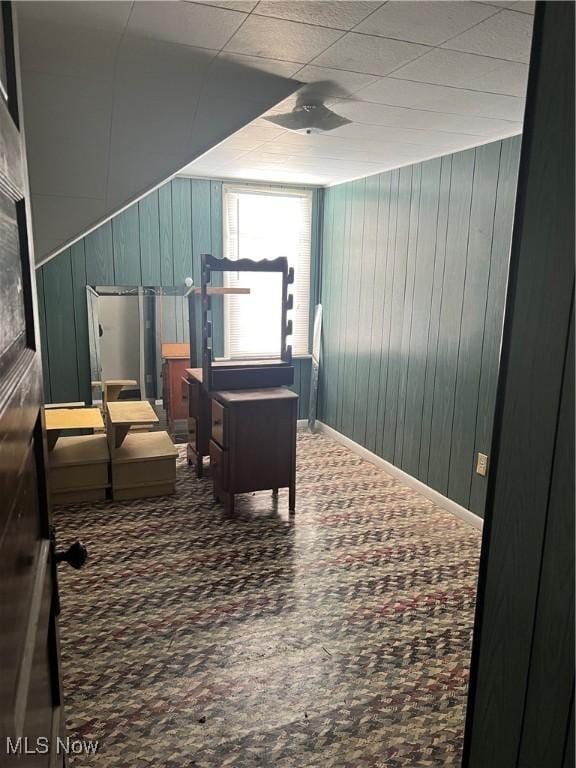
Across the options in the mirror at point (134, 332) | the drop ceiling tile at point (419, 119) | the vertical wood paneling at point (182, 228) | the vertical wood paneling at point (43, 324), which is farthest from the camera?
the vertical wood paneling at point (182, 228)

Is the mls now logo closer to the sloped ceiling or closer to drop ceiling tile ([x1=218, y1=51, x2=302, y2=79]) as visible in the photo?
the sloped ceiling

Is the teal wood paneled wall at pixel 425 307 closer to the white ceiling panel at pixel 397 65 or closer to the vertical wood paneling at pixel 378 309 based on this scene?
the vertical wood paneling at pixel 378 309

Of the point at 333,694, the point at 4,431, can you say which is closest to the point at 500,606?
the point at 4,431

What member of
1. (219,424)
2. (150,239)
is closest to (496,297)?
(219,424)

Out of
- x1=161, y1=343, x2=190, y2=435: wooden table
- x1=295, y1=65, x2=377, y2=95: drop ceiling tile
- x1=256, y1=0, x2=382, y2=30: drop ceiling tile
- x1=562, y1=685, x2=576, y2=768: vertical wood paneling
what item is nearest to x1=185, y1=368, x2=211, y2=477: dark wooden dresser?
x1=161, y1=343, x2=190, y2=435: wooden table

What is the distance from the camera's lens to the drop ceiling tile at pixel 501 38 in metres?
1.63

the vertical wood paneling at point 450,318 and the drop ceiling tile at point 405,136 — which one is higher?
the drop ceiling tile at point 405,136

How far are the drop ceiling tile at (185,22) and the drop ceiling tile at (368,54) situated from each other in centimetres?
37

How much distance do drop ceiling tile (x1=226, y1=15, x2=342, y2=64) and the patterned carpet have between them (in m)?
2.18

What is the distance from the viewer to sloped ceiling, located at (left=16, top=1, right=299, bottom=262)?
1.59 metres

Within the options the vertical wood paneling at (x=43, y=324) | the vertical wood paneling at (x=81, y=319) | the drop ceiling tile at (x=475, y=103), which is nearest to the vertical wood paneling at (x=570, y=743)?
the drop ceiling tile at (x=475, y=103)

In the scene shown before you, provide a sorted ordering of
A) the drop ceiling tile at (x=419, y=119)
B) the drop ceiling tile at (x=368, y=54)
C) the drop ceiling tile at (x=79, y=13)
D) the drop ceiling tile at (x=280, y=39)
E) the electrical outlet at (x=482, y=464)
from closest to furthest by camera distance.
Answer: the drop ceiling tile at (x=79, y=13), the drop ceiling tile at (x=280, y=39), the drop ceiling tile at (x=368, y=54), the drop ceiling tile at (x=419, y=119), the electrical outlet at (x=482, y=464)

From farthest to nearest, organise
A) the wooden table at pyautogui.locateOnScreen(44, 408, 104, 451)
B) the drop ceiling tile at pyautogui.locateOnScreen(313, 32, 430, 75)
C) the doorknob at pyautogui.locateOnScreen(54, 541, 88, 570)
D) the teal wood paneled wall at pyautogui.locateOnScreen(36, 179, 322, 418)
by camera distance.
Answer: the teal wood paneled wall at pyautogui.locateOnScreen(36, 179, 322, 418) < the wooden table at pyautogui.locateOnScreen(44, 408, 104, 451) < the drop ceiling tile at pyautogui.locateOnScreen(313, 32, 430, 75) < the doorknob at pyautogui.locateOnScreen(54, 541, 88, 570)

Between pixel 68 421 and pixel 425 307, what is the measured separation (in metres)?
2.42
